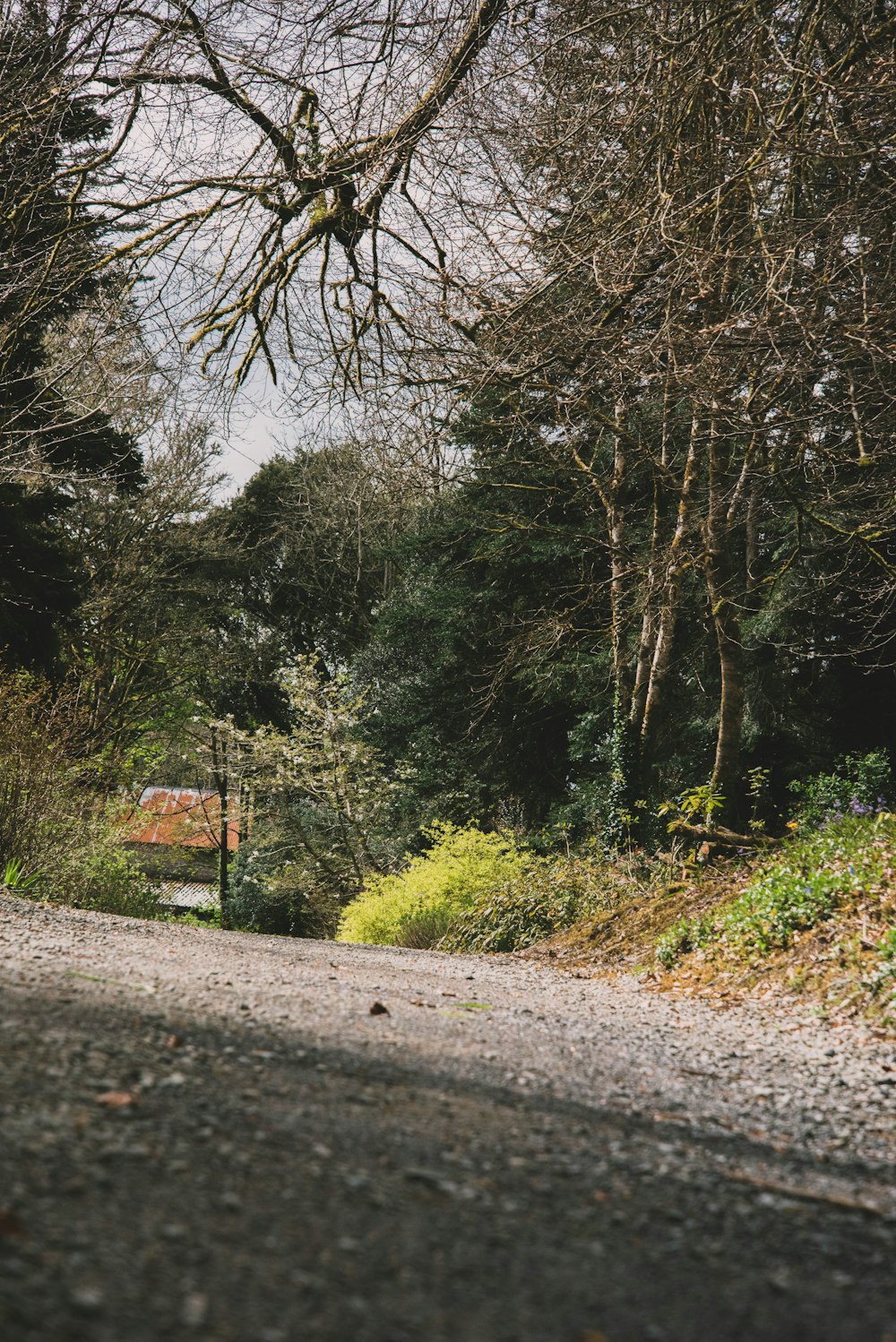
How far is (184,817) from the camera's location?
24.6 metres

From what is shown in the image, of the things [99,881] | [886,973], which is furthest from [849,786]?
[99,881]

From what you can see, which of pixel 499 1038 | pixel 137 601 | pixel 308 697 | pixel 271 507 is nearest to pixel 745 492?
pixel 499 1038

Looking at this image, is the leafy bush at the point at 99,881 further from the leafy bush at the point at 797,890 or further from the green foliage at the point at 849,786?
the green foliage at the point at 849,786

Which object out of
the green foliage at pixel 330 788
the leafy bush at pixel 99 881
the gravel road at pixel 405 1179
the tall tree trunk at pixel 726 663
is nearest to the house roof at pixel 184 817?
the green foliage at pixel 330 788

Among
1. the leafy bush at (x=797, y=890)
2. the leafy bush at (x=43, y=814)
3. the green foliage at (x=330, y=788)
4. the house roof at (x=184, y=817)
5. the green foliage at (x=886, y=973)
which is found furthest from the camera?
the house roof at (x=184, y=817)

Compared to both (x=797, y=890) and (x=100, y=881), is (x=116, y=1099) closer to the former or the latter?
(x=797, y=890)

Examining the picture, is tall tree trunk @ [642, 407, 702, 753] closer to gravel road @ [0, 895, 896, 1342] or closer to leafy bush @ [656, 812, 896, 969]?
leafy bush @ [656, 812, 896, 969]

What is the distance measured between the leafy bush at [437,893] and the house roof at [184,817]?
1021cm

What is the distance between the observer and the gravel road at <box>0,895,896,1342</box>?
4.79 feet

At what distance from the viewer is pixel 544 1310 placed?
152 cm

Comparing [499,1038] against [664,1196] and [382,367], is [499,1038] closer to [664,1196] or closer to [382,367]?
[664,1196]

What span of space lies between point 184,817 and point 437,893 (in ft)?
51.4

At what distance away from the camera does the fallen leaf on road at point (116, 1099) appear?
2.12 meters

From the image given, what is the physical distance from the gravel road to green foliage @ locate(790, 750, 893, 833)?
293 inches
